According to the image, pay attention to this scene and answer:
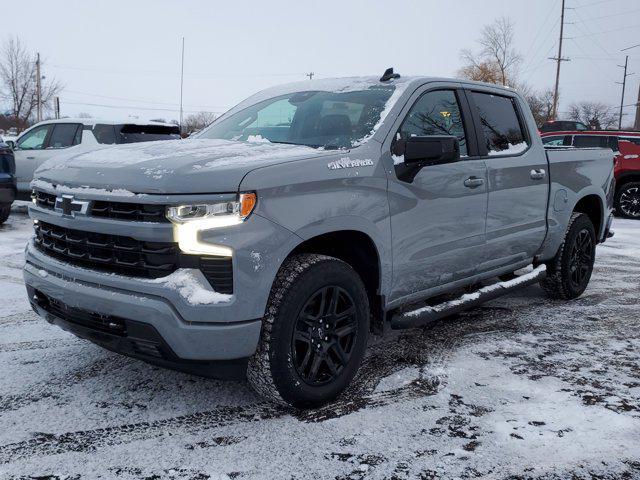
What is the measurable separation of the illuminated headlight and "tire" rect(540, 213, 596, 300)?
374cm

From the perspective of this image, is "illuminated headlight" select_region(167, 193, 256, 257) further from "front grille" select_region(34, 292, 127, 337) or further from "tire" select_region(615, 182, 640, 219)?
"tire" select_region(615, 182, 640, 219)

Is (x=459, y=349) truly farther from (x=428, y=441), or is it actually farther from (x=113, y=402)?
(x=113, y=402)

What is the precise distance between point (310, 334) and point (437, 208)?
1242 millimetres

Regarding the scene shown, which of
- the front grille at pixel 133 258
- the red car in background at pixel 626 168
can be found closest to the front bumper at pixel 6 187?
the front grille at pixel 133 258

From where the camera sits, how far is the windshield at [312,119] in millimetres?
3711

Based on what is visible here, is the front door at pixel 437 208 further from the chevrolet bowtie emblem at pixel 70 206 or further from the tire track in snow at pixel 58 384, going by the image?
the tire track in snow at pixel 58 384

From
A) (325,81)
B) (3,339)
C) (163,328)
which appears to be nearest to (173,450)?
(163,328)

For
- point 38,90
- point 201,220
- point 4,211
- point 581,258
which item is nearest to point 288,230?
point 201,220

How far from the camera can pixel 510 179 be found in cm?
455

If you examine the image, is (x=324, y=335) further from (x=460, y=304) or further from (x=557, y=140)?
(x=557, y=140)

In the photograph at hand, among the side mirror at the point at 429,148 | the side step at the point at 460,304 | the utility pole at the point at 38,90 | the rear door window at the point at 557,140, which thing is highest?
the utility pole at the point at 38,90

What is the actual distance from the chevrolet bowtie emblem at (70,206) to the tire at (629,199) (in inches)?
511

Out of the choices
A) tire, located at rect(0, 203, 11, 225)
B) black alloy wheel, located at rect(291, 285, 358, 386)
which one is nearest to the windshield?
black alloy wheel, located at rect(291, 285, 358, 386)

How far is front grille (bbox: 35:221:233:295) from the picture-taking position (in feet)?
9.05
